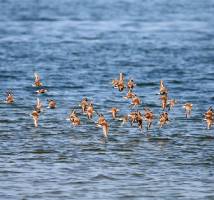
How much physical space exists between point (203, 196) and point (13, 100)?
1752cm

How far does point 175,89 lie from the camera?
5000cm

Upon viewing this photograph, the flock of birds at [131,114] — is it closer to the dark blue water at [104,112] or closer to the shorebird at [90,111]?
the shorebird at [90,111]

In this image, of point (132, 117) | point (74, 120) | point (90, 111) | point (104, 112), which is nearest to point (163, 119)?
point (132, 117)

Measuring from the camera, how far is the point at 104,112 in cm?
4241

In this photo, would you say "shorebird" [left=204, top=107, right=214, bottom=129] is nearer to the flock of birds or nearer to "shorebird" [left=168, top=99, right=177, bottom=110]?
the flock of birds

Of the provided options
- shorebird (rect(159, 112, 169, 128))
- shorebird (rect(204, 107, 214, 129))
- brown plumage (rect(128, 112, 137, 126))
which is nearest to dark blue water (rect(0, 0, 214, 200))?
shorebird (rect(159, 112, 169, 128))

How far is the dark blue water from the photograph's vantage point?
30.0 meters

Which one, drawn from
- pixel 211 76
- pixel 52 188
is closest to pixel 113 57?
pixel 211 76

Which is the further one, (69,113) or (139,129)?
(69,113)

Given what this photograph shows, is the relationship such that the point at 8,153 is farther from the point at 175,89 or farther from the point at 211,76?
the point at 211,76

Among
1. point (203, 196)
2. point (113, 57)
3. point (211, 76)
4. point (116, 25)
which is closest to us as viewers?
point (203, 196)

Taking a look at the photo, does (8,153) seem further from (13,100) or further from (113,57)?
(113,57)

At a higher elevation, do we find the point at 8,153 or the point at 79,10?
the point at 79,10

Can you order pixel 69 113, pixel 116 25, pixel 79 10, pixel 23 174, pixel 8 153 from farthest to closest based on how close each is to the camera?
pixel 79 10
pixel 116 25
pixel 69 113
pixel 8 153
pixel 23 174
